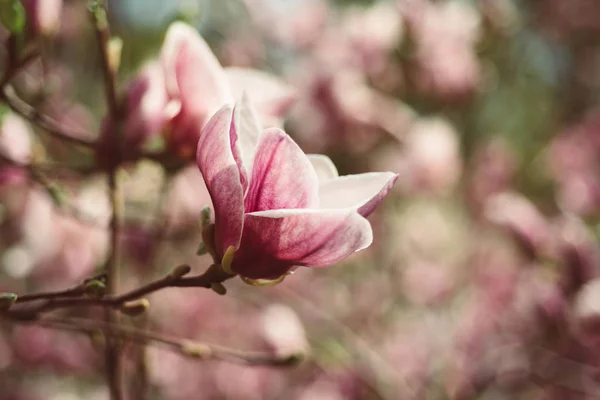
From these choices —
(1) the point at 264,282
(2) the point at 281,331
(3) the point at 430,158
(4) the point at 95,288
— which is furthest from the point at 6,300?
(3) the point at 430,158

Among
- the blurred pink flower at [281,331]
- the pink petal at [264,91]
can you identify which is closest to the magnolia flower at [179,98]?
the pink petal at [264,91]

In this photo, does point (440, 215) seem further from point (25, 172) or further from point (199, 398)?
point (25, 172)

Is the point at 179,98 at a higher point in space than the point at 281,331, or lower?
higher

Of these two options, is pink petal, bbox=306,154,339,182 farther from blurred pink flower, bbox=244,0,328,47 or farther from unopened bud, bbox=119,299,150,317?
blurred pink flower, bbox=244,0,328,47

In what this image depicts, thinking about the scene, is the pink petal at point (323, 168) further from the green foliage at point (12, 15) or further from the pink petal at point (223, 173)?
the green foliage at point (12, 15)

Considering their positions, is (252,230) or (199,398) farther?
(199,398)

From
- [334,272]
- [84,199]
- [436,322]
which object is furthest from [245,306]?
[84,199]

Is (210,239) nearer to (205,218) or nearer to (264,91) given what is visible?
(205,218)
